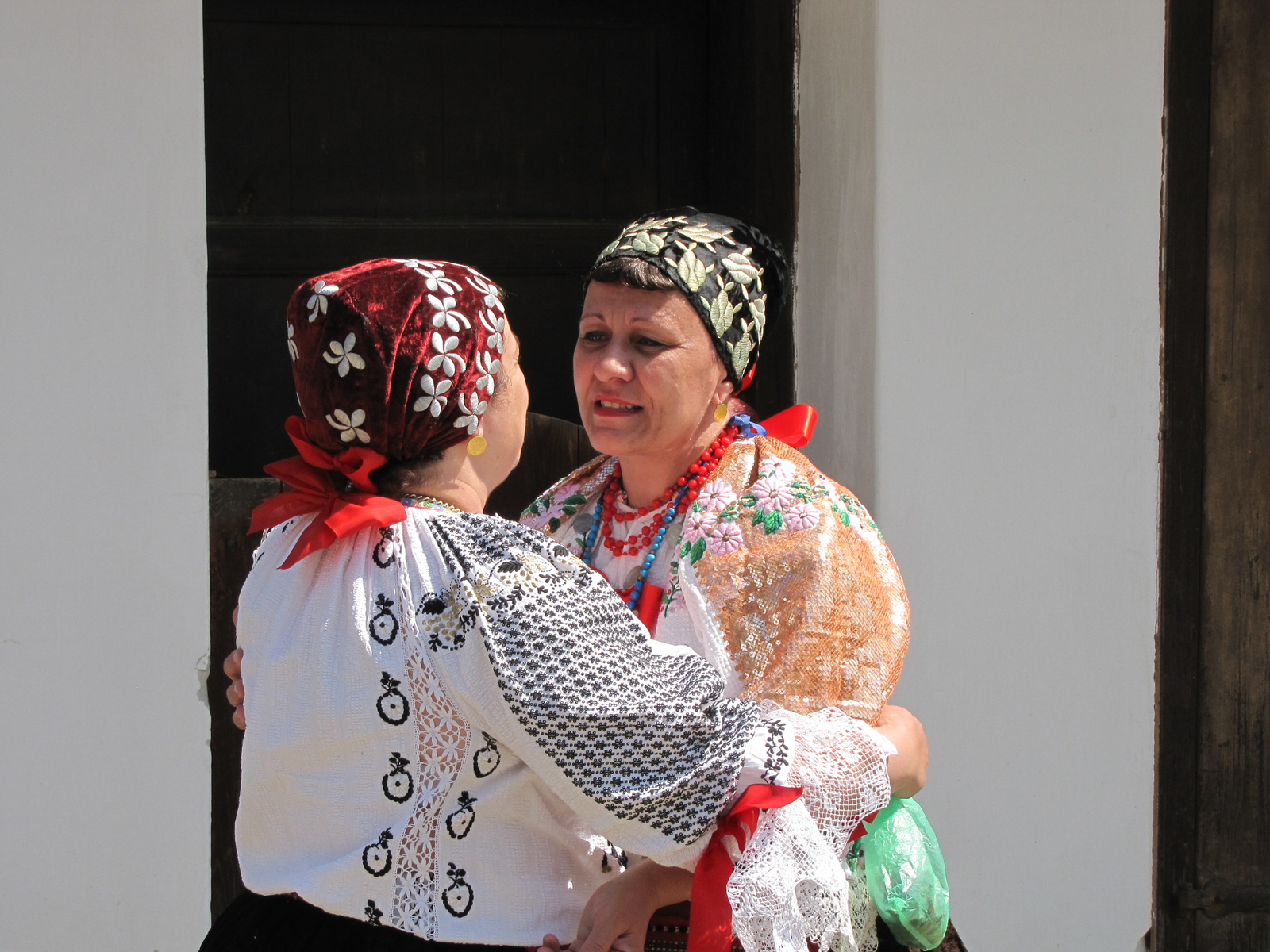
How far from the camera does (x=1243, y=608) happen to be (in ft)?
9.51

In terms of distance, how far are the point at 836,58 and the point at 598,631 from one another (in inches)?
71.2

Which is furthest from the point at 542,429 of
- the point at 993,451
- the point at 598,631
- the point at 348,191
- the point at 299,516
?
the point at 598,631

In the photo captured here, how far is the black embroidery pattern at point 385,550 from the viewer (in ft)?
4.72

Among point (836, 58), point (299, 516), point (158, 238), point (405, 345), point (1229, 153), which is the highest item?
point (836, 58)

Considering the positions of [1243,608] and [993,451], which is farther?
[1243,608]

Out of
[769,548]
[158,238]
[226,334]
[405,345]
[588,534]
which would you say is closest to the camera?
[405,345]

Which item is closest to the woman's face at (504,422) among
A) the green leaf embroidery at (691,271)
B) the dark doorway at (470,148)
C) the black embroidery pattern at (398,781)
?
the black embroidery pattern at (398,781)

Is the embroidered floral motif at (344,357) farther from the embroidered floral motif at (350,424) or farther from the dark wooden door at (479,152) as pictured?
the dark wooden door at (479,152)

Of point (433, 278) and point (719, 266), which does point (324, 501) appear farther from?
point (719, 266)

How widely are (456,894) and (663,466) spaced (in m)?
0.84

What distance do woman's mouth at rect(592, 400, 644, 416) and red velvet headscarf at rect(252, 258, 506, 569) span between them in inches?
19.4

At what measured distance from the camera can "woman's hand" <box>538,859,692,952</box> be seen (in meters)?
1.48

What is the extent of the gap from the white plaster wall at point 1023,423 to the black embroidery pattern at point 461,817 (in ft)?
4.57

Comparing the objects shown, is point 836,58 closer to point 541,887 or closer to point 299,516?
point 299,516
